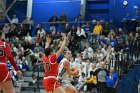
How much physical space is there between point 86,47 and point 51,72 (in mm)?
11455

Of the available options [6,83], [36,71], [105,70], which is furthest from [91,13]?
[6,83]

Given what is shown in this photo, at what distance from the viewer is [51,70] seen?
10.6 meters

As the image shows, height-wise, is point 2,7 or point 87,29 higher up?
point 2,7

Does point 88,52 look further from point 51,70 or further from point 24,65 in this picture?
point 51,70

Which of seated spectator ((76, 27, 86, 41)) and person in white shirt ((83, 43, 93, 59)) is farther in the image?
seated spectator ((76, 27, 86, 41))

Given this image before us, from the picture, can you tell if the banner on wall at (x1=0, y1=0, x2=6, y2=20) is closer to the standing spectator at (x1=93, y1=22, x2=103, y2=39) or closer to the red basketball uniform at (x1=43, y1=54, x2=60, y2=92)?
the standing spectator at (x1=93, y1=22, x2=103, y2=39)

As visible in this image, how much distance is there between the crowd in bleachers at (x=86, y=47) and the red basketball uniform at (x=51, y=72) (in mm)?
6803

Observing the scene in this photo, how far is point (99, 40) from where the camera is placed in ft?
75.5

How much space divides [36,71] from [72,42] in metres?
3.62

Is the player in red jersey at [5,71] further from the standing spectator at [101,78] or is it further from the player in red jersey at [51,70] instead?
the standing spectator at [101,78]

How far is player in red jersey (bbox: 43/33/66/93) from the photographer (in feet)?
34.4

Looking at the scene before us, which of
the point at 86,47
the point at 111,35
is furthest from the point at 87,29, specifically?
the point at 86,47

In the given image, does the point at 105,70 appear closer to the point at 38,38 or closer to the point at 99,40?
the point at 99,40

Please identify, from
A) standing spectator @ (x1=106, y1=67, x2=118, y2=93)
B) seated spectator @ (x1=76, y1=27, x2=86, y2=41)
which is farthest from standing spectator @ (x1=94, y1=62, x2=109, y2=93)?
seated spectator @ (x1=76, y1=27, x2=86, y2=41)
